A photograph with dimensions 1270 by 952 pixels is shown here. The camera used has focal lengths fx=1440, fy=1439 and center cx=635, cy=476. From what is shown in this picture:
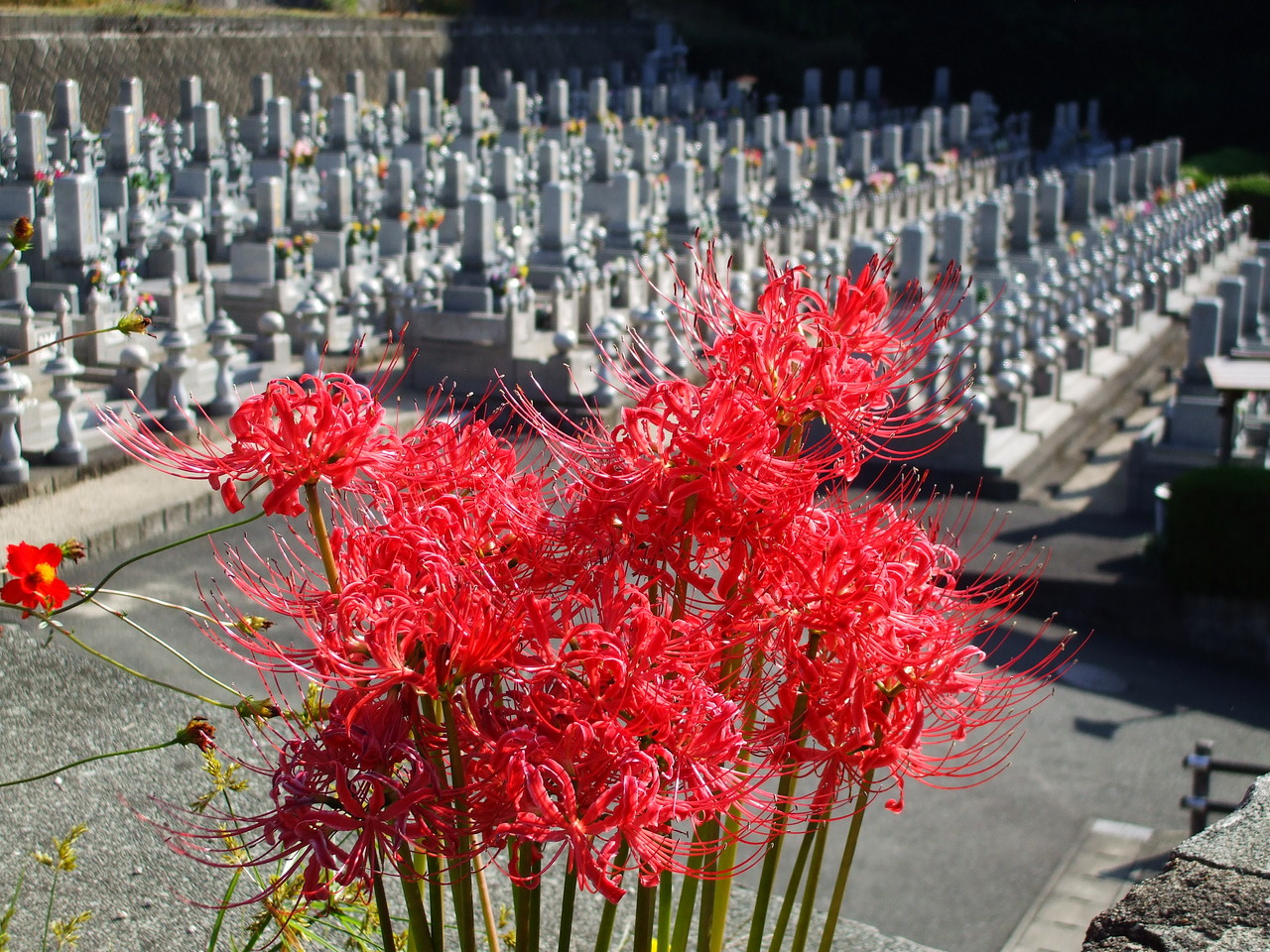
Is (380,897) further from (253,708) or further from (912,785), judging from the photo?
(912,785)

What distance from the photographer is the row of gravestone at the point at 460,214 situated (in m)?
11.5

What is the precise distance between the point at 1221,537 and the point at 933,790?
3134mm

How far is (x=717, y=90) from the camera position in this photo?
31.4 meters

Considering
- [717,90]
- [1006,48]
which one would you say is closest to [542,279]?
[717,90]

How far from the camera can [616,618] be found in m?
1.68

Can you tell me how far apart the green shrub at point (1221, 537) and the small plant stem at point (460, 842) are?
24.9 feet

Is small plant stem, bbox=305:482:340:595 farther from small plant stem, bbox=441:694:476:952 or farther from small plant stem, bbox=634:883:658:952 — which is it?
small plant stem, bbox=634:883:658:952

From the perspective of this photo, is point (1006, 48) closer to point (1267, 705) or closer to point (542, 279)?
point (542, 279)

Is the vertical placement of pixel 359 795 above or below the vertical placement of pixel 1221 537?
above

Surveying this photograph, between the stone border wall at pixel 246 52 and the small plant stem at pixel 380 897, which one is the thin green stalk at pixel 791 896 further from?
the stone border wall at pixel 246 52

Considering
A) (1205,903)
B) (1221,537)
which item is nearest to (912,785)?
(1221,537)

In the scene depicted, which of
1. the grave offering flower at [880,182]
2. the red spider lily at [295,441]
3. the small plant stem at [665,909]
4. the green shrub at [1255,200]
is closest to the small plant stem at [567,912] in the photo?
the small plant stem at [665,909]

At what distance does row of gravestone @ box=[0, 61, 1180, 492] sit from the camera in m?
11.5

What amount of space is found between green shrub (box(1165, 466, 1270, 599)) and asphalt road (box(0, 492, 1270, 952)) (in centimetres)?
46
